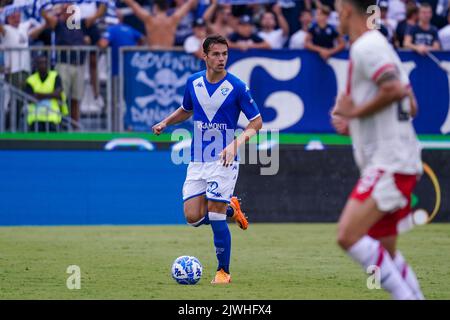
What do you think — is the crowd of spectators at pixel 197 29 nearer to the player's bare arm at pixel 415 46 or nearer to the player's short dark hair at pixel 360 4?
the player's bare arm at pixel 415 46

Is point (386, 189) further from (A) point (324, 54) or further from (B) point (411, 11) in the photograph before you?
(B) point (411, 11)

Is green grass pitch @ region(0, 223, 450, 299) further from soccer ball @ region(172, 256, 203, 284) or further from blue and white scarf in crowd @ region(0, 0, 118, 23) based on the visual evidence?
blue and white scarf in crowd @ region(0, 0, 118, 23)

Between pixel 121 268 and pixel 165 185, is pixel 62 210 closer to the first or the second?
pixel 165 185

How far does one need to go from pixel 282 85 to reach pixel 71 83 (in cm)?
372

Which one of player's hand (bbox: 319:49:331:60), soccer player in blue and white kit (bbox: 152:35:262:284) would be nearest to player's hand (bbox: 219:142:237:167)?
soccer player in blue and white kit (bbox: 152:35:262:284)

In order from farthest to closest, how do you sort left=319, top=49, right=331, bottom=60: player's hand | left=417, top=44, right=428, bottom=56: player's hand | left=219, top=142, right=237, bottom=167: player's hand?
left=417, top=44, right=428, bottom=56: player's hand < left=319, top=49, right=331, bottom=60: player's hand < left=219, top=142, right=237, bottom=167: player's hand

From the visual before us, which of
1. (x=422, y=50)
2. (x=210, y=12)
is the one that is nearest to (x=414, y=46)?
(x=422, y=50)

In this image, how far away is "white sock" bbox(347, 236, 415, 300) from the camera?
7.23 meters

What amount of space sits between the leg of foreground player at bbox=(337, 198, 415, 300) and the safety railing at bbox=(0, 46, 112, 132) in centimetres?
1098

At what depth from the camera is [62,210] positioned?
17344 mm

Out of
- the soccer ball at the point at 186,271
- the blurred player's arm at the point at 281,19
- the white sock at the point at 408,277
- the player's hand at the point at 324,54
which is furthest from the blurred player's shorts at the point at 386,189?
the blurred player's arm at the point at 281,19

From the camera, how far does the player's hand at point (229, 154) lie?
10.2 meters

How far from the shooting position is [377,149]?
7.33 m
